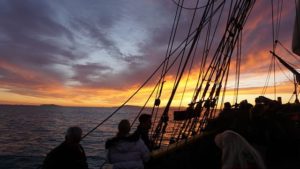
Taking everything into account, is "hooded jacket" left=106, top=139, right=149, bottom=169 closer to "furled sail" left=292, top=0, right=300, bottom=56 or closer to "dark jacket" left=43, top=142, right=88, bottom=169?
"dark jacket" left=43, top=142, right=88, bottom=169

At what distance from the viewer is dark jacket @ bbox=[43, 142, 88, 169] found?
4.47 meters

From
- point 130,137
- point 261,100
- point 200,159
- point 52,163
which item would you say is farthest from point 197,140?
point 261,100

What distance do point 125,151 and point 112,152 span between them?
21cm

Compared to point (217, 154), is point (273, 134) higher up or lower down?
higher up

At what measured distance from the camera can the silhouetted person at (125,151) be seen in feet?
15.4

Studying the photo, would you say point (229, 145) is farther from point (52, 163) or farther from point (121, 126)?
point (52, 163)

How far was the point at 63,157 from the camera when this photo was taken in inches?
177

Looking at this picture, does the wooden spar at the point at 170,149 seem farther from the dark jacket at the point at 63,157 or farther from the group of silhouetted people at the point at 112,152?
the dark jacket at the point at 63,157

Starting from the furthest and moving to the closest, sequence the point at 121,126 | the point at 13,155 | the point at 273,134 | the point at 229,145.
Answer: the point at 13,155, the point at 273,134, the point at 121,126, the point at 229,145

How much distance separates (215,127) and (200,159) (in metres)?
1.44

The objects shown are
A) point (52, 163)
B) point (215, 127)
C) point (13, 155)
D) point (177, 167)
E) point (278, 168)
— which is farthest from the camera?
point (13, 155)

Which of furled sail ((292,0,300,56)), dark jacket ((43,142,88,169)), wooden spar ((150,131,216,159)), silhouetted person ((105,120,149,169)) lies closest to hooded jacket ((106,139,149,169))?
silhouetted person ((105,120,149,169))

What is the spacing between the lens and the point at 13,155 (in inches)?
1164

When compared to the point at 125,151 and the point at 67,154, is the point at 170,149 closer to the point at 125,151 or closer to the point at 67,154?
the point at 125,151
